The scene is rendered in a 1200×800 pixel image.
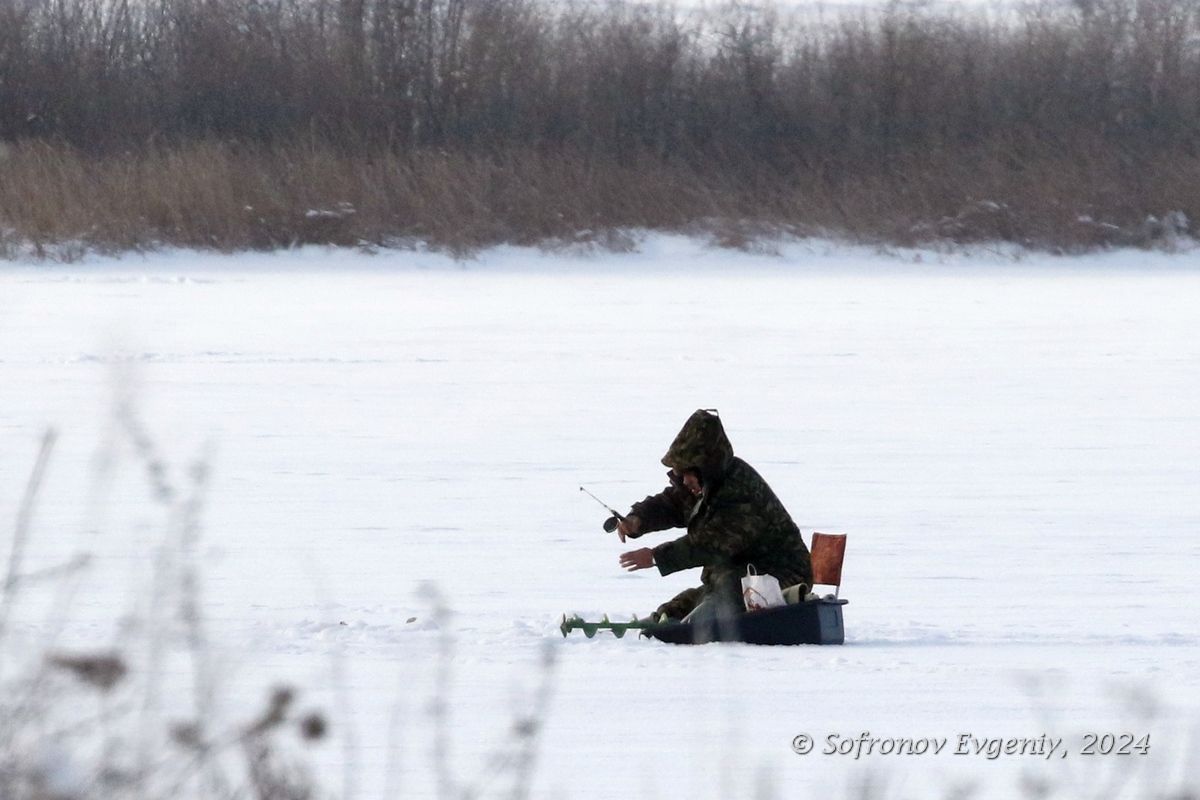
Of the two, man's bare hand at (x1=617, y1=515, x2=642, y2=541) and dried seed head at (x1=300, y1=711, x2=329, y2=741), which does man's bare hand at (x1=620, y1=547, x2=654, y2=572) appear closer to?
man's bare hand at (x1=617, y1=515, x2=642, y2=541)

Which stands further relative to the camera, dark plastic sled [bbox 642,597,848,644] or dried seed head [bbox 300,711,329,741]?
dark plastic sled [bbox 642,597,848,644]

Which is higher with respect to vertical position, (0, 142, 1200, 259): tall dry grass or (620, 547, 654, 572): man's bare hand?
(620, 547, 654, 572): man's bare hand

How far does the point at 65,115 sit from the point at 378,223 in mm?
8598

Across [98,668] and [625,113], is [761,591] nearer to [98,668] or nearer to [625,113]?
[98,668]

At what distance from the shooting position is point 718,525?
4875 millimetres

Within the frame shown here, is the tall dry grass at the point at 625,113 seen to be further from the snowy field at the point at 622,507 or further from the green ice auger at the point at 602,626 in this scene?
the green ice auger at the point at 602,626

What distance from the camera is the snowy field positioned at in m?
3.79

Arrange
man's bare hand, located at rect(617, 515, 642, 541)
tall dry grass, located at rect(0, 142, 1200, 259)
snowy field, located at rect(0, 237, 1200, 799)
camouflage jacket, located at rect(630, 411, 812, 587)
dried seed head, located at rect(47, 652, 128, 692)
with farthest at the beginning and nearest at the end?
tall dry grass, located at rect(0, 142, 1200, 259) < man's bare hand, located at rect(617, 515, 642, 541) < camouflage jacket, located at rect(630, 411, 812, 587) < snowy field, located at rect(0, 237, 1200, 799) < dried seed head, located at rect(47, 652, 128, 692)

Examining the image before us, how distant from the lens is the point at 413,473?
27.3ft

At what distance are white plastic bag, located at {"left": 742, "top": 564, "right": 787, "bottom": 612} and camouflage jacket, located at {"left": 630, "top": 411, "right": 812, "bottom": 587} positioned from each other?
0.24 ft

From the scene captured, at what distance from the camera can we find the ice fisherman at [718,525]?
15.7 ft

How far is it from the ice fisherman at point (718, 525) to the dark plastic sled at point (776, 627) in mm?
89

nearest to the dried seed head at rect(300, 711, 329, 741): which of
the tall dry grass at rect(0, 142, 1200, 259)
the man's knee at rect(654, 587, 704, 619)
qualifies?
the man's knee at rect(654, 587, 704, 619)

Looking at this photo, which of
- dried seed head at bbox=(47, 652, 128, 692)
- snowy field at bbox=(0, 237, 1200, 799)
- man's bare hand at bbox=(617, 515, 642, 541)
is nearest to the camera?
dried seed head at bbox=(47, 652, 128, 692)
